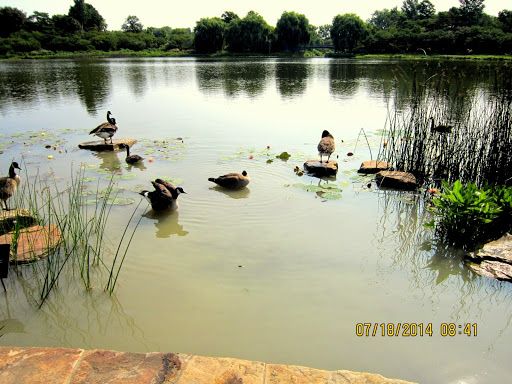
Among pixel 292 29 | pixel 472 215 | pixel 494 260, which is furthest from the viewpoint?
pixel 292 29

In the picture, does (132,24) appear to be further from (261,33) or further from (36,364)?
(36,364)

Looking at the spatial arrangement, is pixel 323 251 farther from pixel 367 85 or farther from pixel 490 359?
pixel 367 85

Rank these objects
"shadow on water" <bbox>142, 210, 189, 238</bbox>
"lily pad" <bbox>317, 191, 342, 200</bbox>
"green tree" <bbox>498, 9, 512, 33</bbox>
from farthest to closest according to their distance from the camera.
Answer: "green tree" <bbox>498, 9, 512, 33</bbox>, "lily pad" <bbox>317, 191, 342, 200</bbox>, "shadow on water" <bbox>142, 210, 189, 238</bbox>

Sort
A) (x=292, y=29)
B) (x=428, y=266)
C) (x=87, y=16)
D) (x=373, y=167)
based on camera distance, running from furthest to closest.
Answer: (x=87, y=16) → (x=292, y=29) → (x=373, y=167) → (x=428, y=266)

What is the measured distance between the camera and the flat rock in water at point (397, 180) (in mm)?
5770

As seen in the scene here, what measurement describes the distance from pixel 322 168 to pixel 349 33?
64935 millimetres

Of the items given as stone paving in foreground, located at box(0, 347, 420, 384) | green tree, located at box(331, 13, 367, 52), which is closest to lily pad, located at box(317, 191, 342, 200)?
stone paving in foreground, located at box(0, 347, 420, 384)

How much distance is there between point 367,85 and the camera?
1877 cm

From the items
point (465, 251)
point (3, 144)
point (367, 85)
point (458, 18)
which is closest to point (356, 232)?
point (465, 251)

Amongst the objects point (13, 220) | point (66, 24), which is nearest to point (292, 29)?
point (66, 24)

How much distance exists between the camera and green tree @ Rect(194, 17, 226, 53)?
7062 cm

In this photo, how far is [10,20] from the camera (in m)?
69.2

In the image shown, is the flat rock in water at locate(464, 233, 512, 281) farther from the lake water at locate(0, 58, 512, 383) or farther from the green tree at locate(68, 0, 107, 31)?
the green tree at locate(68, 0, 107, 31)
